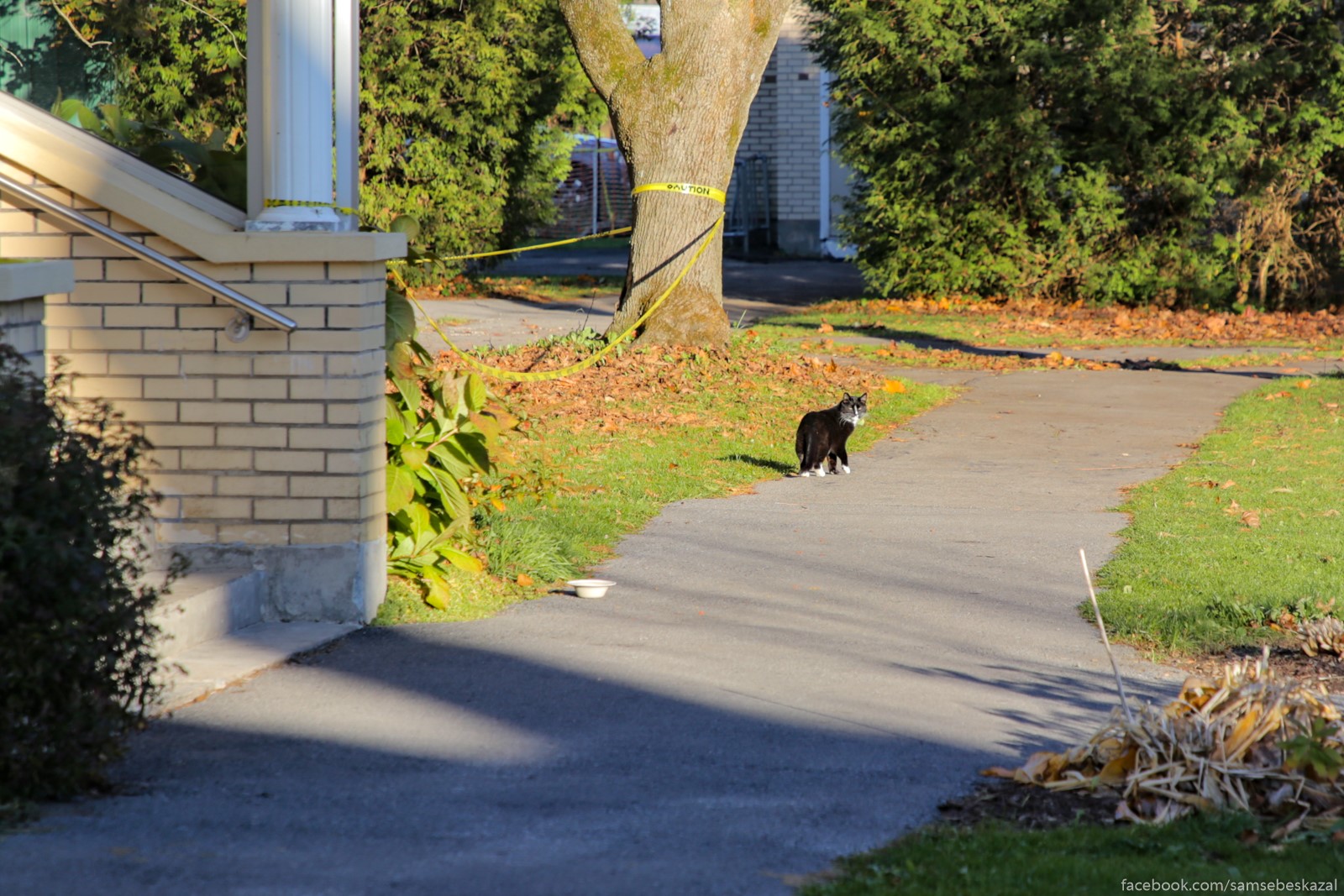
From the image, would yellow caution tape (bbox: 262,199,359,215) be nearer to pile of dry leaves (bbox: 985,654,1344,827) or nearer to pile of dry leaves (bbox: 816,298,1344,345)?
pile of dry leaves (bbox: 985,654,1344,827)

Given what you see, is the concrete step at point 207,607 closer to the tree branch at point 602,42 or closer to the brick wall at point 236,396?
the brick wall at point 236,396

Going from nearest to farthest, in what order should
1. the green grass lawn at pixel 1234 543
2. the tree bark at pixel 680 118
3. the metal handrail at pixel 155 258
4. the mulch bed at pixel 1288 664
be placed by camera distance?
the mulch bed at pixel 1288 664, the metal handrail at pixel 155 258, the green grass lawn at pixel 1234 543, the tree bark at pixel 680 118

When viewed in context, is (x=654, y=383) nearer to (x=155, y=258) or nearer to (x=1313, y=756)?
(x=155, y=258)

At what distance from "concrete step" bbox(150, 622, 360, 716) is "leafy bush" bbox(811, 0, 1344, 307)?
54.8 ft

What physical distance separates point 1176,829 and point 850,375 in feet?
34.8

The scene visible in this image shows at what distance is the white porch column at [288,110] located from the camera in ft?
19.5

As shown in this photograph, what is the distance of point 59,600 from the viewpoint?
3754 mm

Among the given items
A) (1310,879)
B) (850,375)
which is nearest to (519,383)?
(850,375)

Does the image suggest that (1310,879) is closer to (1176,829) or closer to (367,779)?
(1176,829)

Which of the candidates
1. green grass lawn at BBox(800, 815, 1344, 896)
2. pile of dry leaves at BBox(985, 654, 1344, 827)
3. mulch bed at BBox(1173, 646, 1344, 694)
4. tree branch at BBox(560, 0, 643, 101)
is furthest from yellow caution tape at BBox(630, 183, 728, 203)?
green grass lawn at BBox(800, 815, 1344, 896)

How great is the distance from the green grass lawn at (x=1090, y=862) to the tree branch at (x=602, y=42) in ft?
36.1

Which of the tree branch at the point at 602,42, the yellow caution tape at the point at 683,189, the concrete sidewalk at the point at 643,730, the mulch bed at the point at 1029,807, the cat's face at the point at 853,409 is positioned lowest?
the mulch bed at the point at 1029,807

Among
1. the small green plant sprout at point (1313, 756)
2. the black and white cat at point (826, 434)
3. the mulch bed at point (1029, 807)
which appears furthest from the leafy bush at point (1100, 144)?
the mulch bed at point (1029, 807)

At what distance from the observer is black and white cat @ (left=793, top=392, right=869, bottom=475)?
10.1 meters
